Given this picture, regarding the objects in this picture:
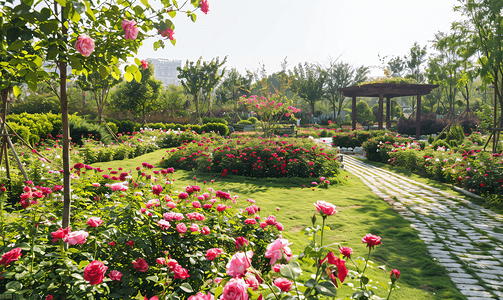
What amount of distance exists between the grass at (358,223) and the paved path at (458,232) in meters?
0.17

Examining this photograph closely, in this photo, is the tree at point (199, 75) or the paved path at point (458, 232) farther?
the tree at point (199, 75)

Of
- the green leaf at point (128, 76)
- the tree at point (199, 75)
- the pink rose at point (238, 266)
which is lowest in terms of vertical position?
the pink rose at point (238, 266)

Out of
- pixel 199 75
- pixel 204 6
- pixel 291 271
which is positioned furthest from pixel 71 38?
pixel 199 75

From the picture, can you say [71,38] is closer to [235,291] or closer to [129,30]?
[129,30]

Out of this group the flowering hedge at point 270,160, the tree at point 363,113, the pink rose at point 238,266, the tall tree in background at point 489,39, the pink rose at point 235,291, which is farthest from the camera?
the tree at point 363,113

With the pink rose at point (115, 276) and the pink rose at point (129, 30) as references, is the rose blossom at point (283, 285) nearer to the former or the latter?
the pink rose at point (115, 276)

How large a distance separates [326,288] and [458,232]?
415cm

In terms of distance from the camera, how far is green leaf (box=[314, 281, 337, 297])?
3.83 ft

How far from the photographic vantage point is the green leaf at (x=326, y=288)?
1.17 m

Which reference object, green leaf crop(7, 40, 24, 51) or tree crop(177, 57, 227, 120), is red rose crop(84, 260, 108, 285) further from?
tree crop(177, 57, 227, 120)

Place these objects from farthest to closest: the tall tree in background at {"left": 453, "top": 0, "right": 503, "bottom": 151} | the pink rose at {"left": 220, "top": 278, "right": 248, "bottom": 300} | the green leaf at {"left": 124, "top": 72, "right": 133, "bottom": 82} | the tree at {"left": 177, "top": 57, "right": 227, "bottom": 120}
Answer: the tree at {"left": 177, "top": 57, "right": 227, "bottom": 120} → the tall tree in background at {"left": 453, "top": 0, "right": 503, "bottom": 151} → the green leaf at {"left": 124, "top": 72, "right": 133, "bottom": 82} → the pink rose at {"left": 220, "top": 278, "right": 248, "bottom": 300}

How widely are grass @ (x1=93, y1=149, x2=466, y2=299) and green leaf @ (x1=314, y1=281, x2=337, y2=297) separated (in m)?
1.59

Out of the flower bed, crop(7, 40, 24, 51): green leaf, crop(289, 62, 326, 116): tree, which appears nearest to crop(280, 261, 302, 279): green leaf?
the flower bed

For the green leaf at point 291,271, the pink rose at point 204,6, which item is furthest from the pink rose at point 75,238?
the pink rose at point 204,6
